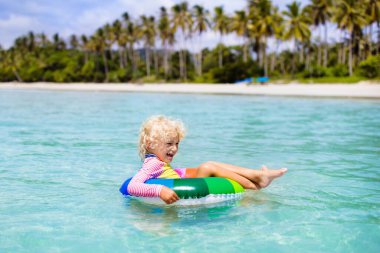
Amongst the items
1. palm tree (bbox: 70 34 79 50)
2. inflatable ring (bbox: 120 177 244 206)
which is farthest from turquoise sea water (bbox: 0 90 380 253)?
palm tree (bbox: 70 34 79 50)

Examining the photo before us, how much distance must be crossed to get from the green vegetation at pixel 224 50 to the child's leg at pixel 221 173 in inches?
1554

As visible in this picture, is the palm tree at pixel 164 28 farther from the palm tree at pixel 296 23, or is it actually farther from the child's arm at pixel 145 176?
the child's arm at pixel 145 176

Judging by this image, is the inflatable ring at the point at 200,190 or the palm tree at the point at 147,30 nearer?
the inflatable ring at the point at 200,190

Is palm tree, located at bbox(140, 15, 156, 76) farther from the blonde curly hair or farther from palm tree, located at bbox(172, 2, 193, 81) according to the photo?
the blonde curly hair

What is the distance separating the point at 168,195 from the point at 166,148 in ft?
1.78

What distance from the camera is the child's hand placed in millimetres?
4594

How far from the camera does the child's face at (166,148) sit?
15.9 ft

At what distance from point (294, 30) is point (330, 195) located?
51.5 meters

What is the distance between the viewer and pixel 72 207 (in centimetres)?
529

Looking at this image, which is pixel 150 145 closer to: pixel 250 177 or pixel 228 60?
pixel 250 177

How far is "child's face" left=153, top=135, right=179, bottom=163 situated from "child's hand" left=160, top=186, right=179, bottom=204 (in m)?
0.41

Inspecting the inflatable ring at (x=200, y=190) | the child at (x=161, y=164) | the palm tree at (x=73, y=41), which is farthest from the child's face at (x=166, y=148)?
the palm tree at (x=73, y=41)

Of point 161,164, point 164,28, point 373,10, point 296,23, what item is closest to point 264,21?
point 296,23

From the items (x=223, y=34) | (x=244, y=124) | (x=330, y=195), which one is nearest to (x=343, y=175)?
(x=330, y=195)
